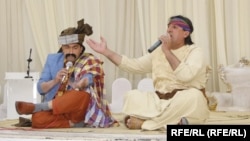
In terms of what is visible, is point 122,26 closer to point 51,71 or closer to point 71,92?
point 51,71

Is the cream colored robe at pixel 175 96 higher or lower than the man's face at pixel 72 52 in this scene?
lower

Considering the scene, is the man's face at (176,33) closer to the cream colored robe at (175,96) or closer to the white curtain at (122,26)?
the cream colored robe at (175,96)

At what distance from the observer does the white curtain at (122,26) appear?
11.2ft

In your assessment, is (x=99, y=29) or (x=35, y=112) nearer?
(x=35, y=112)

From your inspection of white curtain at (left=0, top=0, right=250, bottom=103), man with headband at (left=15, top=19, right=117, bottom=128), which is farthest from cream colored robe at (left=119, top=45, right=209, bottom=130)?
white curtain at (left=0, top=0, right=250, bottom=103)

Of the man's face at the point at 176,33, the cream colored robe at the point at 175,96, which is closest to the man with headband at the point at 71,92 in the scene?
the cream colored robe at the point at 175,96

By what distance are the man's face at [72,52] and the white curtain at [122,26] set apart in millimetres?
1568

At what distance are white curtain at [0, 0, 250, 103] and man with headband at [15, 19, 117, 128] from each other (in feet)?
5.14

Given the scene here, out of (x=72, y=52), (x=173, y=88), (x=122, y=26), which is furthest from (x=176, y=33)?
(x=122, y=26)

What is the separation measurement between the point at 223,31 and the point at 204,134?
7.80 ft

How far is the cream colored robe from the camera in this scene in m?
1.86

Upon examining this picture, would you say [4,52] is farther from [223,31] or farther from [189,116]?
[189,116]

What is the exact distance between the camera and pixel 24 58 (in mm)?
4047

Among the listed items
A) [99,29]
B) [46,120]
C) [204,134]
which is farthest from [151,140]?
[99,29]
